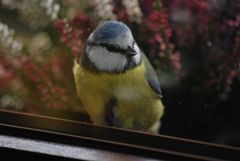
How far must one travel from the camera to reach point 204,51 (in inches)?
43.9

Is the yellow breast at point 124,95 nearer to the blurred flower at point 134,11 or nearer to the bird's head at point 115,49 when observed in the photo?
the bird's head at point 115,49

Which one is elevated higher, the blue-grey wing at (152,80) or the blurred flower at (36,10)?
the blurred flower at (36,10)

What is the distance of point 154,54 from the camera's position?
1181 mm

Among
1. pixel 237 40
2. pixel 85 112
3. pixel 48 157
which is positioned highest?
pixel 237 40

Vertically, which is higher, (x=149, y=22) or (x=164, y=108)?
(x=149, y=22)

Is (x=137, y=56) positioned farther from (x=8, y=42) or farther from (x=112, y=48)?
(x=8, y=42)

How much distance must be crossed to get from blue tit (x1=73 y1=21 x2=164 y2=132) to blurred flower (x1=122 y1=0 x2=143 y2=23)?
34 mm

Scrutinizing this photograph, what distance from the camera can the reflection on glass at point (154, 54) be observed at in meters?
1.10

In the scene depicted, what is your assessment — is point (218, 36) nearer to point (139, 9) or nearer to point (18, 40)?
point (139, 9)

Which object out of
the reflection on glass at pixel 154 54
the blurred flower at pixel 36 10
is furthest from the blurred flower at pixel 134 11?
the blurred flower at pixel 36 10

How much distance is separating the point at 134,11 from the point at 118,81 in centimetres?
19

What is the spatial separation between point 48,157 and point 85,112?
0.52ft

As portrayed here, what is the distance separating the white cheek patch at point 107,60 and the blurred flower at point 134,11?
11 cm

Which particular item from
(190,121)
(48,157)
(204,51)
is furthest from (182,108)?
(48,157)
